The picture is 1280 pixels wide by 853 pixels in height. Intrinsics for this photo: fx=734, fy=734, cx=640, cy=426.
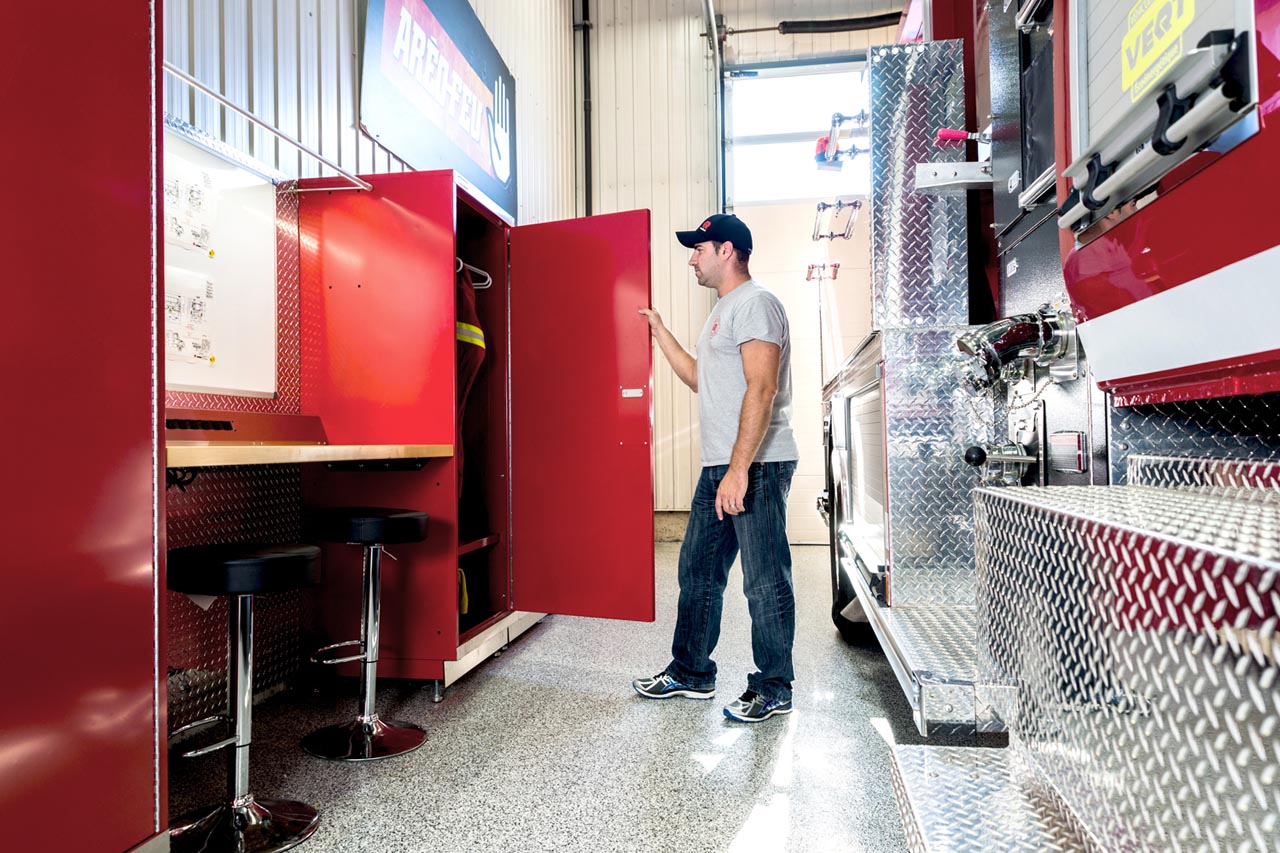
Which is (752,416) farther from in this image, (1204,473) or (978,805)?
(978,805)

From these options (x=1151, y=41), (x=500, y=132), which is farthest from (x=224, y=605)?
(x=500, y=132)

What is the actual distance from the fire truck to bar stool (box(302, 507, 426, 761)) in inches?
61.7

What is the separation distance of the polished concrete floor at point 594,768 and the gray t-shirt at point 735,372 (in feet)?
3.12

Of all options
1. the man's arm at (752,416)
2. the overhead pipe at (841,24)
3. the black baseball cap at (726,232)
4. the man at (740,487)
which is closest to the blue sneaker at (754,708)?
the man at (740,487)

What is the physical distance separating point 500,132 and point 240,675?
15.0 ft

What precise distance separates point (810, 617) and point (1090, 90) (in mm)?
3230

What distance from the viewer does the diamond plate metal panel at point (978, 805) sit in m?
1.01

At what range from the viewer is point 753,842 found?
1761 millimetres

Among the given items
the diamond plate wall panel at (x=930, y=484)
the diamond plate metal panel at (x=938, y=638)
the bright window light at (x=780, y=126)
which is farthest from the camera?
the bright window light at (x=780, y=126)

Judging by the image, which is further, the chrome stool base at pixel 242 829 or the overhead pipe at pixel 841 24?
the overhead pipe at pixel 841 24

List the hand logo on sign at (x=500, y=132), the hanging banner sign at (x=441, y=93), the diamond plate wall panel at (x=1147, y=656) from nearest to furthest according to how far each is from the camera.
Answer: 1. the diamond plate wall panel at (x=1147, y=656)
2. the hanging banner sign at (x=441, y=93)
3. the hand logo on sign at (x=500, y=132)

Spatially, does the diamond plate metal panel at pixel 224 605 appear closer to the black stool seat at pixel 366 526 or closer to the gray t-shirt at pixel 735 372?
the black stool seat at pixel 366 526

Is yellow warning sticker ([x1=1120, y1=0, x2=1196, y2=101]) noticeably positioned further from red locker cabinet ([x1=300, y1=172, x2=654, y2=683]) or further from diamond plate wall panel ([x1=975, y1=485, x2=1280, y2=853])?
red locker cabinet ([x1=300, y1=172, x2=654, y2=683])

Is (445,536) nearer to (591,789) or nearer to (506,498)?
(506,498)
